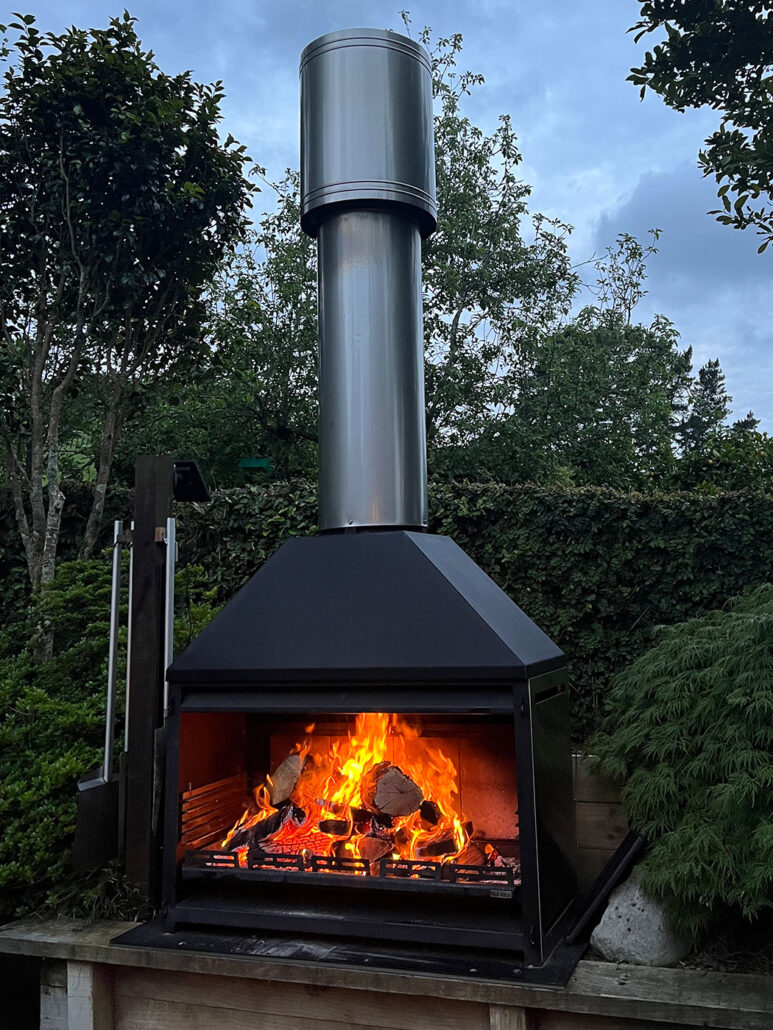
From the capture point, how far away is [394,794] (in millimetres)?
2332

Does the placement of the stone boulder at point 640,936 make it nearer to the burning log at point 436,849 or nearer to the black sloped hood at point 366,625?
the burning log at point 436,849

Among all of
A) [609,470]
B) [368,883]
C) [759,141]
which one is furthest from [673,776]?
[609,470]

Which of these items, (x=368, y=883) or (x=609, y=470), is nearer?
(x=368, y=883)

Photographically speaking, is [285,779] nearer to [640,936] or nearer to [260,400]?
[640,936]

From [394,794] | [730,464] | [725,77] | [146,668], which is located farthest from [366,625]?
[730,464]

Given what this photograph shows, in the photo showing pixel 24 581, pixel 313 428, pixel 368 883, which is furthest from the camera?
pixel 313 428

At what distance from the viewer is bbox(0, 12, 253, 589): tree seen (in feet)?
12.0

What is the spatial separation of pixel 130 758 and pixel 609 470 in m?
4.81

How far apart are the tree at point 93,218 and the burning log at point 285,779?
1875 mm

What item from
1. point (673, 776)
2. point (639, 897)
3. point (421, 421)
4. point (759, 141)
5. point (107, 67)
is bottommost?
point (639, 897)

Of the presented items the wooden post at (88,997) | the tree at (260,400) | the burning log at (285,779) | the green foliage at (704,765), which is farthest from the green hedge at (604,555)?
the tree at (260,400)

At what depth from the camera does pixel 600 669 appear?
3773 millimetres

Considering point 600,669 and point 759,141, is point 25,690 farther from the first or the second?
point 759,141

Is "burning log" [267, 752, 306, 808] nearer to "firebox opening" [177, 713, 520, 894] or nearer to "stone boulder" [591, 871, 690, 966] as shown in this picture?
"firebox opening" [177, 713, 520, 894]
